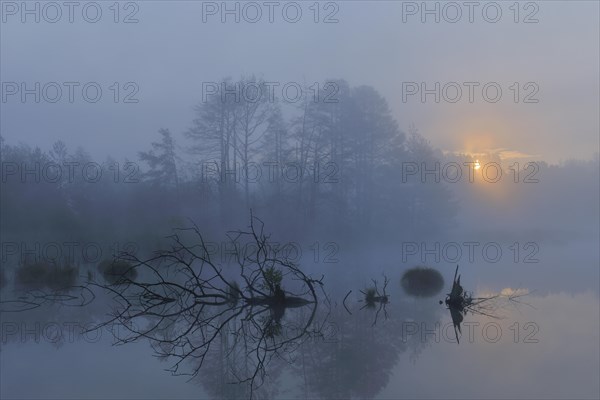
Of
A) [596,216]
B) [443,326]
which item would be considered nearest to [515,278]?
[443,326]

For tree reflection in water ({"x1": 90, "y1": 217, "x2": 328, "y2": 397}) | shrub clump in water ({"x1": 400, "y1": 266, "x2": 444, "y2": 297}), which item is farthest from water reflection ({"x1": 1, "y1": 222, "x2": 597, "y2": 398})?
shrub clump in water ({"x1": 400, "y1": 266, "x2": 444, "y2": 297})

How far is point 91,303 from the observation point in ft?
40.4

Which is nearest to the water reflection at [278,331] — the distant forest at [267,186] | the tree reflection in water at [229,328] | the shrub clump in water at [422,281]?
the tree reflection in water at [229,328]

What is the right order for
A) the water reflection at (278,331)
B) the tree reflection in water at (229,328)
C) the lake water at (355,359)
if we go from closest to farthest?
the lake water at (355,359) < the water reflection at (278,331) < the tree reflection in water at (229,328)

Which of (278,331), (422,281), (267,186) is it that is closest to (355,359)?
(278,331)

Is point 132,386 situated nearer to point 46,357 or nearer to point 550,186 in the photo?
point 46,357

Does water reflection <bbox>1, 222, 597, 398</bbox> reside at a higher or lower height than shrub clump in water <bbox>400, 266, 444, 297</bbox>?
higher

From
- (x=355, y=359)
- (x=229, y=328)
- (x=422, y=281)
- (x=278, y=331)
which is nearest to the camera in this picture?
(x=355, y=359)

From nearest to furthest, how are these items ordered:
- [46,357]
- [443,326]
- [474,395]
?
1. [474,395]
2. [46,357]
3. [443,326]

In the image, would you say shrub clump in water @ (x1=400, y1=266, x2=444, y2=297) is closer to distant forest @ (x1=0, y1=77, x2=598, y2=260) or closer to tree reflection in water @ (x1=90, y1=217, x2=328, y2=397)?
tree reflection in water @ (x1=90, y1=217, x2=328, y2=397)

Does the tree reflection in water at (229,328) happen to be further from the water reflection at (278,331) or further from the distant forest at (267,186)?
the distant forest at (267,186)

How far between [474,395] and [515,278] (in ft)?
40.6

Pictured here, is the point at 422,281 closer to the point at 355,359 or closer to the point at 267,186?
the point at 355,359

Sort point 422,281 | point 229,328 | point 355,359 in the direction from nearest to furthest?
point 355,359
point 229,328
point 422,281
